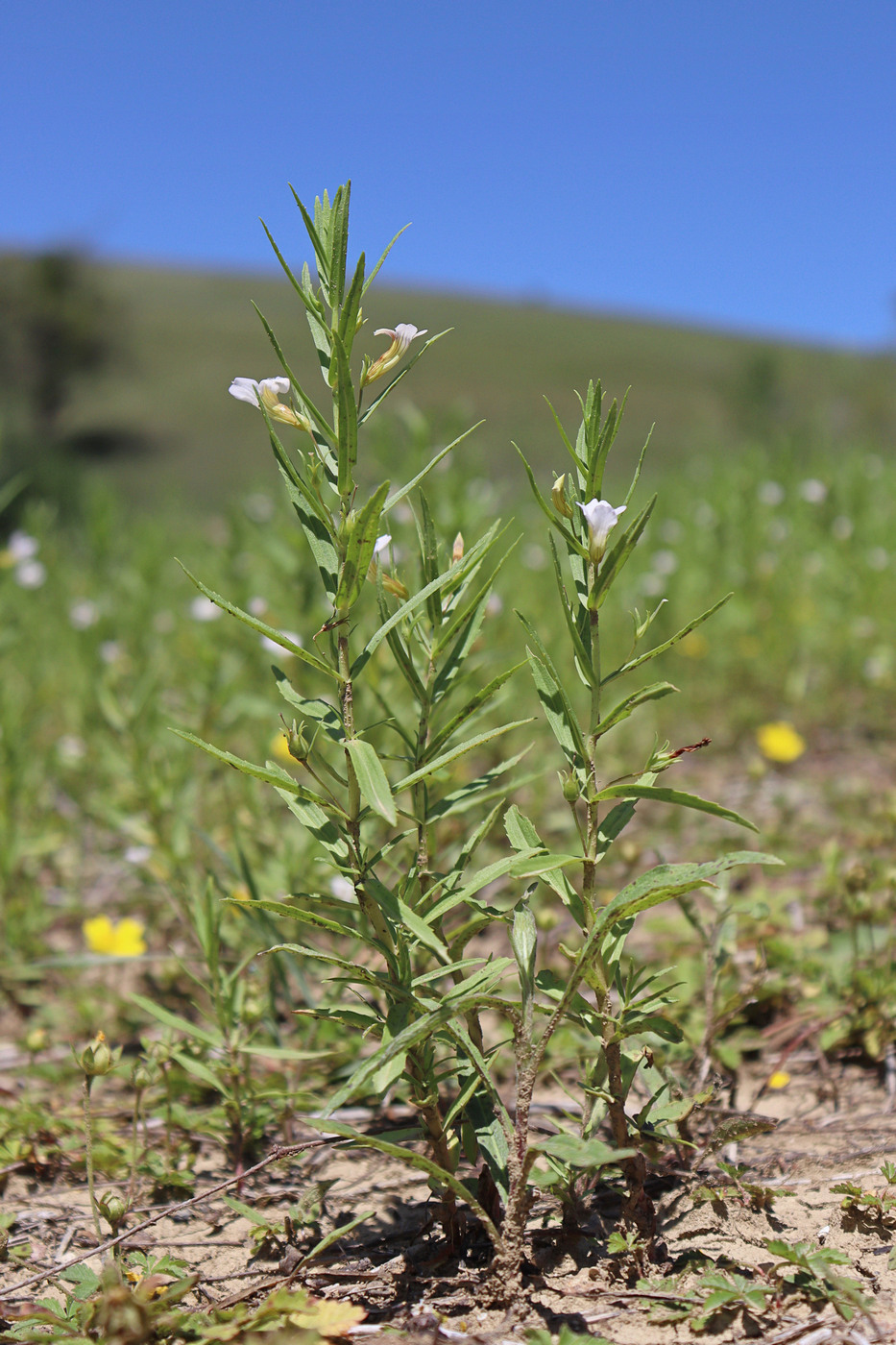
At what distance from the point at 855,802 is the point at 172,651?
9.74 ft

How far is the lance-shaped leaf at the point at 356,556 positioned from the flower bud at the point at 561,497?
21 cm

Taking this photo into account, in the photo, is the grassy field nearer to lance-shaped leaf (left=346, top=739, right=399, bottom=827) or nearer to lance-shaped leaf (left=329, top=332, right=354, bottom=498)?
lance-shaped leaf (left=346, top=739, right=399, bottom=827)

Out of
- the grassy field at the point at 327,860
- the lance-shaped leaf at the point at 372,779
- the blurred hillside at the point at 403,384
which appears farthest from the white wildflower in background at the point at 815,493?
the blurred hillside at the point at 403,384

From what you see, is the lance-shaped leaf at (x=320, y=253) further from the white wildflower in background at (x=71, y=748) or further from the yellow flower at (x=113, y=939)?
the white wildflower in background at (x=71, y=748)

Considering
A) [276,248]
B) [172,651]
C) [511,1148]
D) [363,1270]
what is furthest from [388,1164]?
[172,651]

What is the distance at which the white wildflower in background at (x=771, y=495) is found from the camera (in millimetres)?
A: 5750

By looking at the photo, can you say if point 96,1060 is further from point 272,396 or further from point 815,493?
point 815,493

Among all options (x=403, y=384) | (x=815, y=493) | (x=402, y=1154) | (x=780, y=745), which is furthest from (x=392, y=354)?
(x=403, y=384)

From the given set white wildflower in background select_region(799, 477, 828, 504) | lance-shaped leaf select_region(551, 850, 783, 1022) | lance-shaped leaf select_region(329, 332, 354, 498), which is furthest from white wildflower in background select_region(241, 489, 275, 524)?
white wildflower in background select_region(799, 477, 828, 504)

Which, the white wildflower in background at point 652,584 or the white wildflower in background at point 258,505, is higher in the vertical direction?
the white wildflower in background at point 258,505

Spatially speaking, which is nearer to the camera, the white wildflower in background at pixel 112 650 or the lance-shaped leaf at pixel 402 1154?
the lance-shaped leaf at pixel 402 1154

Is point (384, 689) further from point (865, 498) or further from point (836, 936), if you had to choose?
point (865, 498)

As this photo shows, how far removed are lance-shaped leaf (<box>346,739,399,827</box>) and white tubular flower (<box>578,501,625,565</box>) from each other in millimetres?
350

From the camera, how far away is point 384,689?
79.0 inches
